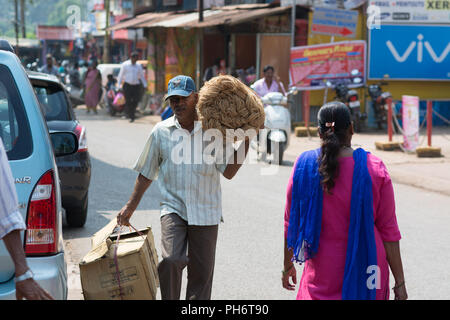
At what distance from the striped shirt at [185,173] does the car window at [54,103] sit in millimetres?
3847

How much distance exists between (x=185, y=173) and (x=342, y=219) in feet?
3.92

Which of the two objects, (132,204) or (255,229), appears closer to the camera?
(132,204)

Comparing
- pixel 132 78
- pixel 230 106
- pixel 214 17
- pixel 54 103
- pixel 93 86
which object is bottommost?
pixel 93 86

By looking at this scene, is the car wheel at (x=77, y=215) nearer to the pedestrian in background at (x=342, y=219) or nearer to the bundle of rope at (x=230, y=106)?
the bundle of rope at (x=230, y=106)

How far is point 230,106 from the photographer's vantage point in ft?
13.4

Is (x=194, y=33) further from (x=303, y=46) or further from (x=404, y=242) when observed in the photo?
(x=404, y=242)

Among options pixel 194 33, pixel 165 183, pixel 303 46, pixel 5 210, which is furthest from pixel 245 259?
pixel 194 33

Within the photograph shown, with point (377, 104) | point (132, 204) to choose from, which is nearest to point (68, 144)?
point (132, 204)

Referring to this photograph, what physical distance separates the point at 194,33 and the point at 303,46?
22.8ft

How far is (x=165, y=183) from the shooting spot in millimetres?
4555

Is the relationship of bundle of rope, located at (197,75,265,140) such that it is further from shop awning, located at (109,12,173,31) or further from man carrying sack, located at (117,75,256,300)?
shop awning, located at (109,12,173,31)

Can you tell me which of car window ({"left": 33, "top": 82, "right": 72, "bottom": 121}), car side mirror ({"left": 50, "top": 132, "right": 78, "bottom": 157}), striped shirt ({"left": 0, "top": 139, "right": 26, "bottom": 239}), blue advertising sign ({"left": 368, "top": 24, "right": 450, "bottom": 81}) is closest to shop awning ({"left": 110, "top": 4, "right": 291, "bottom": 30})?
blue advertising sign ({"left": 368, "top": 24, "right": 450, "bottom": 81})

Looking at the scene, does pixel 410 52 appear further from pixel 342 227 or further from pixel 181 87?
pixel 342 227

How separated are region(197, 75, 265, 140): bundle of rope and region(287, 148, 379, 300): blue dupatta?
53 centimetres
